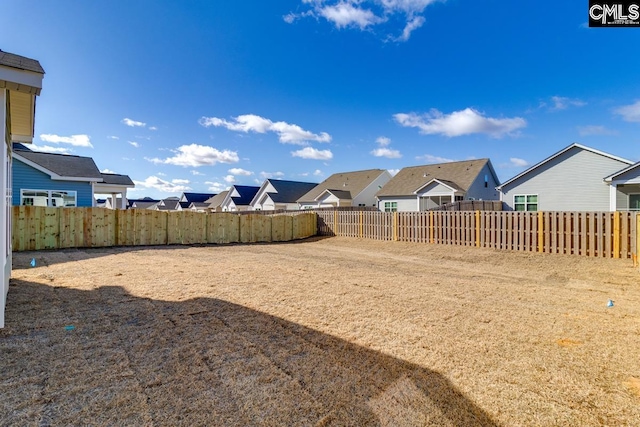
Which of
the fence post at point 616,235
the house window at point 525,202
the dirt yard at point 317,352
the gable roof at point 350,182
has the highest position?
the gable roof at point 350,182

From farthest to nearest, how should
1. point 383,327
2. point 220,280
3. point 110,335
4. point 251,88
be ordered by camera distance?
point 251,88 < point 220,280 < point 383,327 < point 110,335

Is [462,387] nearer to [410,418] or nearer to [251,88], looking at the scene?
[410,418]

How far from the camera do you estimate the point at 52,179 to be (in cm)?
1609

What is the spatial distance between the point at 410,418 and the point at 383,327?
192 centimetres

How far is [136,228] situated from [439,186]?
21.2 meters

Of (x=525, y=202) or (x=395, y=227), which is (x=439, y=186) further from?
(x=395, y=227)

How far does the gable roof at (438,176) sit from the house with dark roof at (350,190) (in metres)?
5.06

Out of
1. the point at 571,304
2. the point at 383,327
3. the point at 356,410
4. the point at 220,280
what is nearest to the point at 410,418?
the point at 356,410

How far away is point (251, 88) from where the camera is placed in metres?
19.9

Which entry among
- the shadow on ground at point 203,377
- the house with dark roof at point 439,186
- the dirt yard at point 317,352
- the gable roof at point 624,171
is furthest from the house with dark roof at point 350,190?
the shadow on ground at point 203,377

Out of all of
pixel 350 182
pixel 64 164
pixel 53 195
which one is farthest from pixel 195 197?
pixel 53 195

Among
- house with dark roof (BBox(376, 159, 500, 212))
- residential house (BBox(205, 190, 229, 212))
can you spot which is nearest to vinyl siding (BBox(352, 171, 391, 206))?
house with dark roof (BBox(376, 159, 500, 212))

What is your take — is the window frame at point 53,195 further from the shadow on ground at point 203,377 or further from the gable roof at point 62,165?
the shadow on ground at point 203,377

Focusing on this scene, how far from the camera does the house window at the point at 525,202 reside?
19594 millimetres
